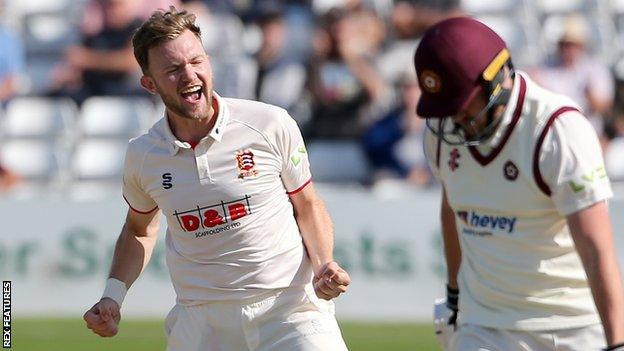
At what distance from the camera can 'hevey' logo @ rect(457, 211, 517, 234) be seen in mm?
4754

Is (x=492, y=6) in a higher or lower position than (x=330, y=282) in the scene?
lower

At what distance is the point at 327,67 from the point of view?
13.8 m

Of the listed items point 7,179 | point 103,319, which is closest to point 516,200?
point 103,319

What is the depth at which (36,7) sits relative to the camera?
1588 centimetres

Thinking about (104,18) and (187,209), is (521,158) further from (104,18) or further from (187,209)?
(104,18)

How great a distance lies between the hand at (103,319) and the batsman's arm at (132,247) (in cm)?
20

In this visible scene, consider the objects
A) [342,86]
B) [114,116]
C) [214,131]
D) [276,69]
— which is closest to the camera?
[214,131]

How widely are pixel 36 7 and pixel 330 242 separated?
11.0 metres

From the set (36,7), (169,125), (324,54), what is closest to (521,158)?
(169,125)

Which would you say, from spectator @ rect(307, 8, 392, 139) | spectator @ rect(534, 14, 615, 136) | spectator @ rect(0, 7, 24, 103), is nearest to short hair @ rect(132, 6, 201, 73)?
spectator @ rect(307, 8, 392, 139)

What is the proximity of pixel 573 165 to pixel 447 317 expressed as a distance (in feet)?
3.56

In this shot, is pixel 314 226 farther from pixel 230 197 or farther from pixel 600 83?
pixel 600 83

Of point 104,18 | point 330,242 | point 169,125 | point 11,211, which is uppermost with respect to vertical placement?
point 169,125

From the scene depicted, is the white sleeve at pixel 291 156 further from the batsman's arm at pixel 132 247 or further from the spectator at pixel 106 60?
the spectator at pixel 106 60
